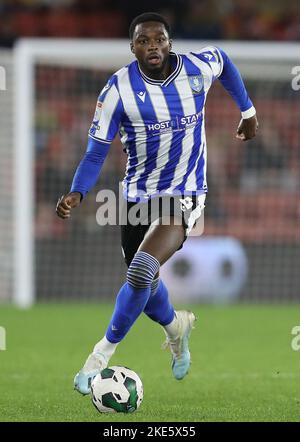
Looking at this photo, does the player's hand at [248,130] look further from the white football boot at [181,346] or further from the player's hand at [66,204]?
the player's hand at [66,204]

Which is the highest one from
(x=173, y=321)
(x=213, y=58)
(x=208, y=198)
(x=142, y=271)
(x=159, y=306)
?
(x=213, y=58)

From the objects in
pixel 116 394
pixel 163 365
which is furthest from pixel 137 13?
pixel 116 394

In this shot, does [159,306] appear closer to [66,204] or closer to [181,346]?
[181,346]

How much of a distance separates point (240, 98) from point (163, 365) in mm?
2068

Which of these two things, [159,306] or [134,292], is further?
[159,306]

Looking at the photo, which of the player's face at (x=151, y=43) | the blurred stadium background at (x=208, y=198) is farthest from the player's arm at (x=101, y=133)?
the blurred stadium background at (x=208, y=198)

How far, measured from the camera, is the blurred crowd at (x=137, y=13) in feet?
52.9

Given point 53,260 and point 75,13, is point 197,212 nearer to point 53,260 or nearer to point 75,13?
point 53,260

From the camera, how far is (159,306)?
6137mm

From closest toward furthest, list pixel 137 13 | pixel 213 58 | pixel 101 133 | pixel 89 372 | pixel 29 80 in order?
pixel 89 372, pixel 101 133, pixel 213 58, pixel 29 80, pixel 137 13

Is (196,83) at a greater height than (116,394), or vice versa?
(196,83)

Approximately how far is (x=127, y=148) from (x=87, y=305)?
237 inches

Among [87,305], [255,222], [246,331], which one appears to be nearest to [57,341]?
[246,331]
